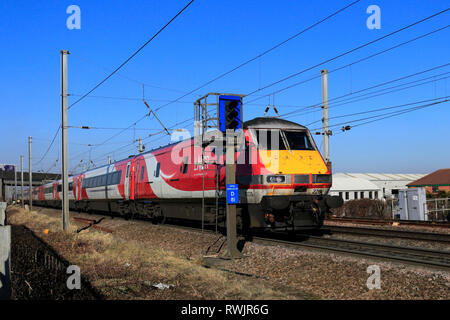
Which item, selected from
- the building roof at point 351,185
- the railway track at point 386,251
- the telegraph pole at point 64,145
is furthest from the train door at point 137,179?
the building roof at point 351,185

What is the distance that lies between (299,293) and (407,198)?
1478 centimetres

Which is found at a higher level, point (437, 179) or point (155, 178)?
point (155, 178)

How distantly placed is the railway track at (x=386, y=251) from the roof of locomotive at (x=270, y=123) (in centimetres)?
336

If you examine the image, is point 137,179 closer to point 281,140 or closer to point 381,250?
point 281,140

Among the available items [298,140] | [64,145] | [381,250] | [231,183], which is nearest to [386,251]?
[381,250]

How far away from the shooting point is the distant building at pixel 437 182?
175ft

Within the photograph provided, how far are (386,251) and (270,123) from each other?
4.76m

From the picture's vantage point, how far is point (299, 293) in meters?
6.71

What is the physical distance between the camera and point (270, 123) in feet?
41.0

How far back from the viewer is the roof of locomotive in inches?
489

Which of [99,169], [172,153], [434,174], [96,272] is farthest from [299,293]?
[434,174]

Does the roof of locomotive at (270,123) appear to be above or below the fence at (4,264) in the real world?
above

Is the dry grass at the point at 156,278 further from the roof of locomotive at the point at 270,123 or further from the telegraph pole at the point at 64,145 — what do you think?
the telegraph pole at the point at 64,145

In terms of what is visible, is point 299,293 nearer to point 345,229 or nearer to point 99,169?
point 345,229
